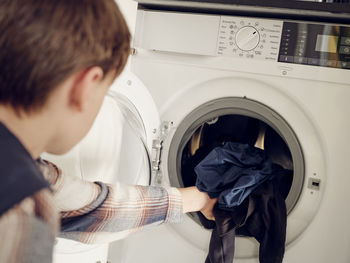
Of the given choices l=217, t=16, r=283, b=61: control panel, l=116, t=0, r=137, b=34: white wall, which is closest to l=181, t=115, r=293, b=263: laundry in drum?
l=217, t=16, r=283, b=61: control panel

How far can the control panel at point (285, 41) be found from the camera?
3.08 feet

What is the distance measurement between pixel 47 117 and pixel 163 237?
656 millimetres

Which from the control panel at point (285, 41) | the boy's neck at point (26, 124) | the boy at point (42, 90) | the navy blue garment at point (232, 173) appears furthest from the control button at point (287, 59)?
the boy's neck at point (26, 124)

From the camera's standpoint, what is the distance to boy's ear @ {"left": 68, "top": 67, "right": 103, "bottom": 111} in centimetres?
52

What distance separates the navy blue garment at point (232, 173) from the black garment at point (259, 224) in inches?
0.9

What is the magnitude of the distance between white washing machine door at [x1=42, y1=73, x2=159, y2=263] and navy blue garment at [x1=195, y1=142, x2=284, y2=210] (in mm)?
152

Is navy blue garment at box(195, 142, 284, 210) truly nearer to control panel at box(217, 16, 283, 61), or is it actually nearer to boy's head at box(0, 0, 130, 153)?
control panel at box(217, 16, 283, 61)

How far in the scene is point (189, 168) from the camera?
1.15 meters

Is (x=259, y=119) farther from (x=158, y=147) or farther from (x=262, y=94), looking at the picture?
(x=158, y=147)

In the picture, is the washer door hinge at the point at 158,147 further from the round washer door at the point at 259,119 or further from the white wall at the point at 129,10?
the white wall at the point at 129,10

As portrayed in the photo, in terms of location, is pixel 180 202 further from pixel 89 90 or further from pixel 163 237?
pixel 89 90

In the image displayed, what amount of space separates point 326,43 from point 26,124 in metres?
0.72


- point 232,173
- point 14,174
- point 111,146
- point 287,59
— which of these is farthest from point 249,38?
point 14,174

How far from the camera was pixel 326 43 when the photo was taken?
95 cm
